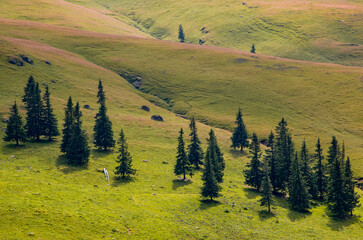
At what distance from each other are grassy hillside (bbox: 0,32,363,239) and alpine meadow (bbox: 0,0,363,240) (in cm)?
32

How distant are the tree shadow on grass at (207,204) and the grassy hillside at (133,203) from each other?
0.68ft

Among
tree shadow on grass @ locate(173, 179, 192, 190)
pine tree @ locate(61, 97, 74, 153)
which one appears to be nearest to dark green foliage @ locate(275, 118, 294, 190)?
tree shadow on grass @ locate(173, 179, 192, 190)

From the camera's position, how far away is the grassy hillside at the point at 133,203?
152 feet

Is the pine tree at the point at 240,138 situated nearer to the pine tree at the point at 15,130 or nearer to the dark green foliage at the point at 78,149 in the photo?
the dark green foliage at the point at 78,149

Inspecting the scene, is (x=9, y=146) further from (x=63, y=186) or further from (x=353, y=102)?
(x=353, y=102)

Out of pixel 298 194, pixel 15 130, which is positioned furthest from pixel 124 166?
pixel 298 194

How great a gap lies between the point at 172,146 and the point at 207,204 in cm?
4137

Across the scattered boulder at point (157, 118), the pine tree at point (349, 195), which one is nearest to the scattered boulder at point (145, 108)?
the scattered boulder at point (157, 118)

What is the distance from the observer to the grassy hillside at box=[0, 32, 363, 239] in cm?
4628

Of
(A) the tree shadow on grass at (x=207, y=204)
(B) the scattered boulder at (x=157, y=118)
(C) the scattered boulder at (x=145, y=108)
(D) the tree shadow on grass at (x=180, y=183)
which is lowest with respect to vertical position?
(D) the tree shadow on grass at (x=180, y=183)

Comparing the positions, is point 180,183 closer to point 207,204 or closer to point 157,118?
point 207,204

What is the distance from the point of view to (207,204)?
218 feet

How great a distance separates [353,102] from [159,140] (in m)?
89.0

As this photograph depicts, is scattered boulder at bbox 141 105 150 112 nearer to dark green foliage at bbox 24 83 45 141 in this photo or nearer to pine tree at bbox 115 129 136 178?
dark green foliage at bbox 24 83 45 141
